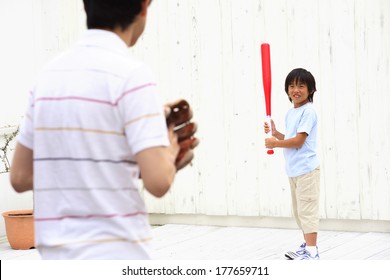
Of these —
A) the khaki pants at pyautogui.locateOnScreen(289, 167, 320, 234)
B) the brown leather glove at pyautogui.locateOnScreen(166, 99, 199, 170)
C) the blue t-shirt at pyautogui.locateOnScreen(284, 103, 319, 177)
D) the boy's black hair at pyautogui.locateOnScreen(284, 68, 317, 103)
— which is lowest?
the khaki pants at pyautogui.locateOnScreen(289, 167, 320, 234)

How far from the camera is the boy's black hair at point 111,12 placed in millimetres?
1108

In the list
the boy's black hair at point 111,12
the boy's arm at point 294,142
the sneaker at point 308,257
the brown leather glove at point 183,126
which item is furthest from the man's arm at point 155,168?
the sneaker at point 308,257

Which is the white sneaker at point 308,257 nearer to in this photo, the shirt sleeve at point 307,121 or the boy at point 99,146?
the shirt sleeve at point 307,121

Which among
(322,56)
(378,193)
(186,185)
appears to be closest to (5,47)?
(186,185)

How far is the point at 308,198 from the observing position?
3.36 metres

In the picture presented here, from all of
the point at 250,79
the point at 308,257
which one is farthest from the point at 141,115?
the point at 250,79

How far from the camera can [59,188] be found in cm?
109

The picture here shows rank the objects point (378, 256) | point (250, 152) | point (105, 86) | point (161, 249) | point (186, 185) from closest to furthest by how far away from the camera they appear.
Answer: point (105, 86) → point (378, 256) → point (161, 249) → point (250, 152) → point (186, 185)

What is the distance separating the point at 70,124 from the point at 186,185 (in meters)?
3.82

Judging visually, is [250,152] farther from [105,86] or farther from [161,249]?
[105,86]

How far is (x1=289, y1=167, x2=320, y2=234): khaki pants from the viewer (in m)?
3.36

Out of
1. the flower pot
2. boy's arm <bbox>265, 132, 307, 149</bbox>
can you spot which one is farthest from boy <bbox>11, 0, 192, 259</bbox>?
the flower pot

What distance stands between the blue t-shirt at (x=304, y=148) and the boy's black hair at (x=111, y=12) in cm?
232

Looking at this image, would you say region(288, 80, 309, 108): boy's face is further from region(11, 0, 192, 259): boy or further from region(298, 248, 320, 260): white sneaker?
region(11, 0, 192, 259): boy
